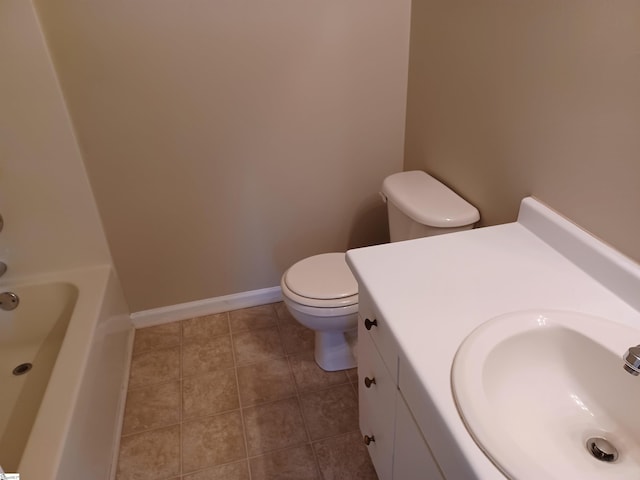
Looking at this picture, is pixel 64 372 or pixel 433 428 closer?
pixel 433 428

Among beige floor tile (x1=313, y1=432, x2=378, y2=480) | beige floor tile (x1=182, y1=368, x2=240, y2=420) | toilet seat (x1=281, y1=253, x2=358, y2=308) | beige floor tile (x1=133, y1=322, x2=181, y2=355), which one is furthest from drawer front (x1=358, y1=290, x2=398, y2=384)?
beige floor tile (x1=133, y1=322, x2=181, y2=355)

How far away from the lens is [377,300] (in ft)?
3.33

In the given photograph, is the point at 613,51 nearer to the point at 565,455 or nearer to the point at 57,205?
the point at 565,455

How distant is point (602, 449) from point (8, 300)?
2046 mm

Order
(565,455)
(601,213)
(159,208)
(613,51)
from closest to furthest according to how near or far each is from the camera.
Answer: (565,455)
(613,51)
(601,213)
(159,208)

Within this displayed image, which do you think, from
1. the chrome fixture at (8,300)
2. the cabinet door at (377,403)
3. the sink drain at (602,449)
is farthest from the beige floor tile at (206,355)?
the sink drain at (602,449)

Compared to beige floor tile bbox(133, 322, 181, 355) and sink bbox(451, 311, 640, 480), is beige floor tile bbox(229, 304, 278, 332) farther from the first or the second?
sink bbox(451, 311, 640, 480)

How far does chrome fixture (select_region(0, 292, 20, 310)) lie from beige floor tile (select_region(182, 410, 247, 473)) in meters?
0.86

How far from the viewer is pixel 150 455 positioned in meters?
1.62

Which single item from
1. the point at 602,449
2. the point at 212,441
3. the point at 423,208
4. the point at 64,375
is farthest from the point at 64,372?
the point at 602,449

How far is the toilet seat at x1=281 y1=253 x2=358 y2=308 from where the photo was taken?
5.56 ft

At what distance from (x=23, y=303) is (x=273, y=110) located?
131 cm

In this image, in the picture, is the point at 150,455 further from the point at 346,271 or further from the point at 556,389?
the point at 556,389

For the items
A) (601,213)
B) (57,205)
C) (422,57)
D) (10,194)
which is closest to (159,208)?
(57,205)
